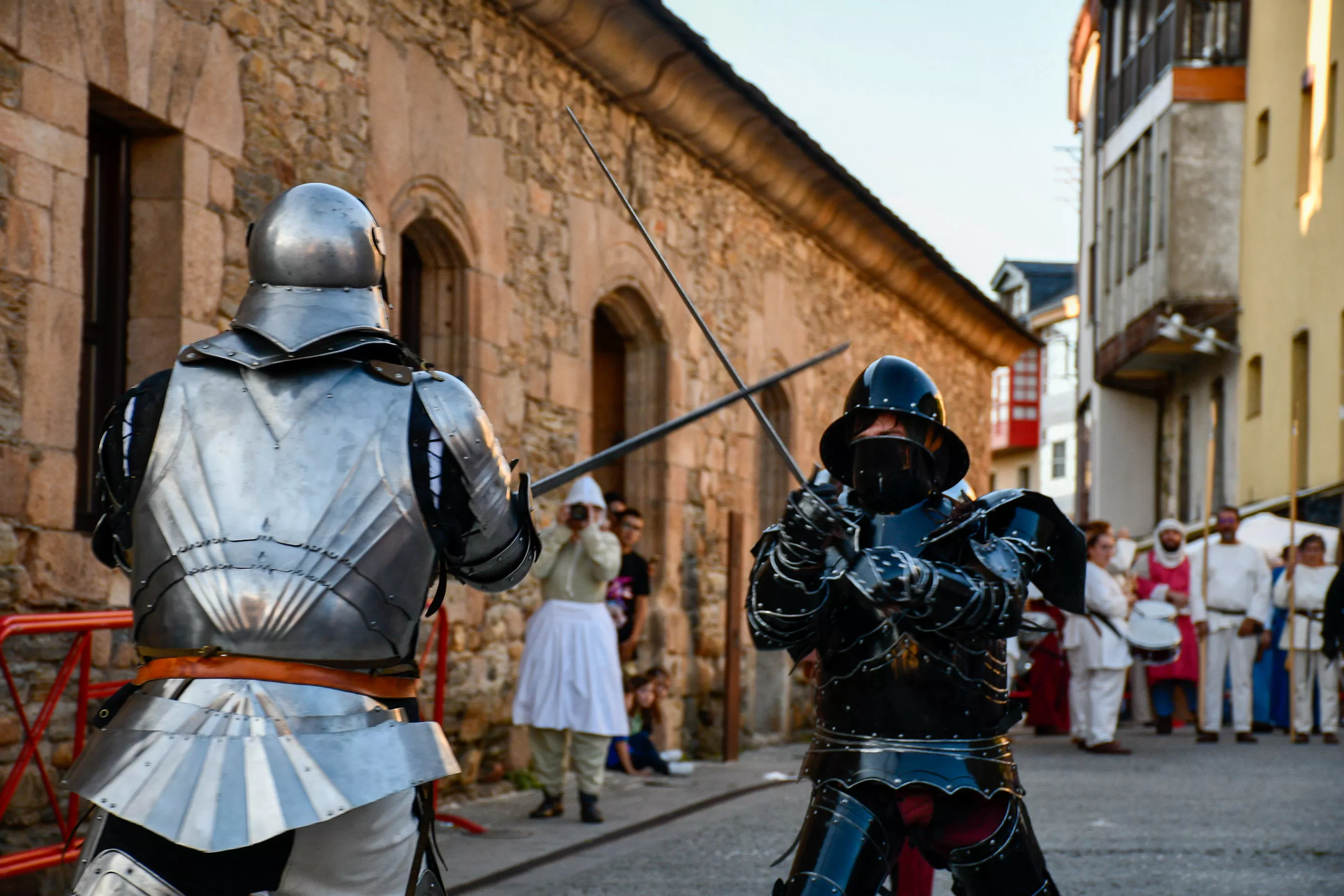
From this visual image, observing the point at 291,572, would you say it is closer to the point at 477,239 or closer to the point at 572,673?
the point at 572,673

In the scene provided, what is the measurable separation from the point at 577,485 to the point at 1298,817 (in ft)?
13.0

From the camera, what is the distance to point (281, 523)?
11.0 ft

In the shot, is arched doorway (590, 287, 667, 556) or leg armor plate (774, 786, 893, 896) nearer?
leg armor plate (774, 786, 893, 896)

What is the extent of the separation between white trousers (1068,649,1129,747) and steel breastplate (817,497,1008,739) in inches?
375

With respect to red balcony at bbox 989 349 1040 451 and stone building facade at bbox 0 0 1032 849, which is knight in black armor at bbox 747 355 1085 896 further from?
red balcony at bbox 989 349 1040 451

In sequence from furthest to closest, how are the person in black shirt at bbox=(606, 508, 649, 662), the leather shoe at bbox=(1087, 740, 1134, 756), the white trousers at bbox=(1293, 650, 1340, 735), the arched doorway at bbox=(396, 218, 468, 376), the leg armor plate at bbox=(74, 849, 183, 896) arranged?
1. the white trousers at bbox=(1293, 650, 1340, 735)
2. the leather shoe at bbox=(1087, 740, 1134, 756)
3. the person in black shirt at bbox=(606, 508, 649, 662)
4. the arched doorway at bbox=(396, 218, 468, 376)
5. the leg armor plate at bbox=(74, 849, 183, 896)

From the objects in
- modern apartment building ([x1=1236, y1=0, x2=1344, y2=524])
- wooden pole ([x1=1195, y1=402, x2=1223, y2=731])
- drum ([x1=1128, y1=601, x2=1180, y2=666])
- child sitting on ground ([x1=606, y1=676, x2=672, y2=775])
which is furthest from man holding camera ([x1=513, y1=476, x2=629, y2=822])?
modern apartment building ([x1=1236, y1=0, x2=1344, y2=524])

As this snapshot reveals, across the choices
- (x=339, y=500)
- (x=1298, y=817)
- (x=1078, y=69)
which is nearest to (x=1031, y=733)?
(x=1298, y=817)

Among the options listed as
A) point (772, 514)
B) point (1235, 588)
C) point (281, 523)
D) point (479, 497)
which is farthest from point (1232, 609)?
point (281, 523)

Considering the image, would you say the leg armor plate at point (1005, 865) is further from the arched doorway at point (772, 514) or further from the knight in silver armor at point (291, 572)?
the arched doorway at point (772, 514)

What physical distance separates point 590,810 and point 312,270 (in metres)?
5.84

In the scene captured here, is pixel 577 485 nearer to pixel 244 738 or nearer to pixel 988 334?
pixel 244 738

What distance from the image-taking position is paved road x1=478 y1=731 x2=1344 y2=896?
7246mm

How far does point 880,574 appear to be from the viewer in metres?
4.24
